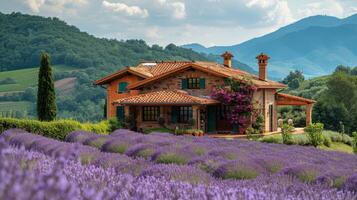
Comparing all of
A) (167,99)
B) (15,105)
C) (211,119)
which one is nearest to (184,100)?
(167,99)

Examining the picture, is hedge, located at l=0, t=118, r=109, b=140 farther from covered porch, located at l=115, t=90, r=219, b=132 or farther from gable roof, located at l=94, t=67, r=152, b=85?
gable roof, located at l=94, t=67, r=152, b=85

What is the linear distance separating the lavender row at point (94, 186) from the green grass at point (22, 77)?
9897cm

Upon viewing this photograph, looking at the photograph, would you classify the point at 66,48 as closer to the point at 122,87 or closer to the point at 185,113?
the point at 122,87

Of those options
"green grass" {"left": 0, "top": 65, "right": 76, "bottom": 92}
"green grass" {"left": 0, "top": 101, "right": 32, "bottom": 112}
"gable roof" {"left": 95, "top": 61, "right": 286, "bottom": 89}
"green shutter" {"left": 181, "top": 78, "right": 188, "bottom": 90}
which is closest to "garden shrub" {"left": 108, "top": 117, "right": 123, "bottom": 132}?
"gable roof" {"left": 95, "top": 61, "right": 286, "bottom": 89}

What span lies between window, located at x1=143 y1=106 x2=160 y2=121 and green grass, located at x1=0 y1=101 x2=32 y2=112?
207ft

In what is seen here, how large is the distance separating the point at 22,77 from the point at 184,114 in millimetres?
81287

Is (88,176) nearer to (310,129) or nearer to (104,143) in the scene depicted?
(104,143)

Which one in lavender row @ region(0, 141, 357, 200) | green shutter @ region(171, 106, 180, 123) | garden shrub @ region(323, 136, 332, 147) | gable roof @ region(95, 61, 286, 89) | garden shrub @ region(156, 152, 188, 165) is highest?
gable roof @ region(95, 61, 286, 89)

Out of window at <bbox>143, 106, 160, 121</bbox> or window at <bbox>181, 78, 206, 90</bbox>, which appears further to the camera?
window at <bbox>181, 78, 206, 90</bbox>

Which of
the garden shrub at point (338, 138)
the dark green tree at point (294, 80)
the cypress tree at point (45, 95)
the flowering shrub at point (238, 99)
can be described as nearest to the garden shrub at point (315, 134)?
the flowering shrub at point (238, 99)

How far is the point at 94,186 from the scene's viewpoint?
4418 millimetres

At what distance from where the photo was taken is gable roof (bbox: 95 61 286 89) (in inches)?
1233

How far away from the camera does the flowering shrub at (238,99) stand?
30266mm

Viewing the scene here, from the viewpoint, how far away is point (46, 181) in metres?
2.31
